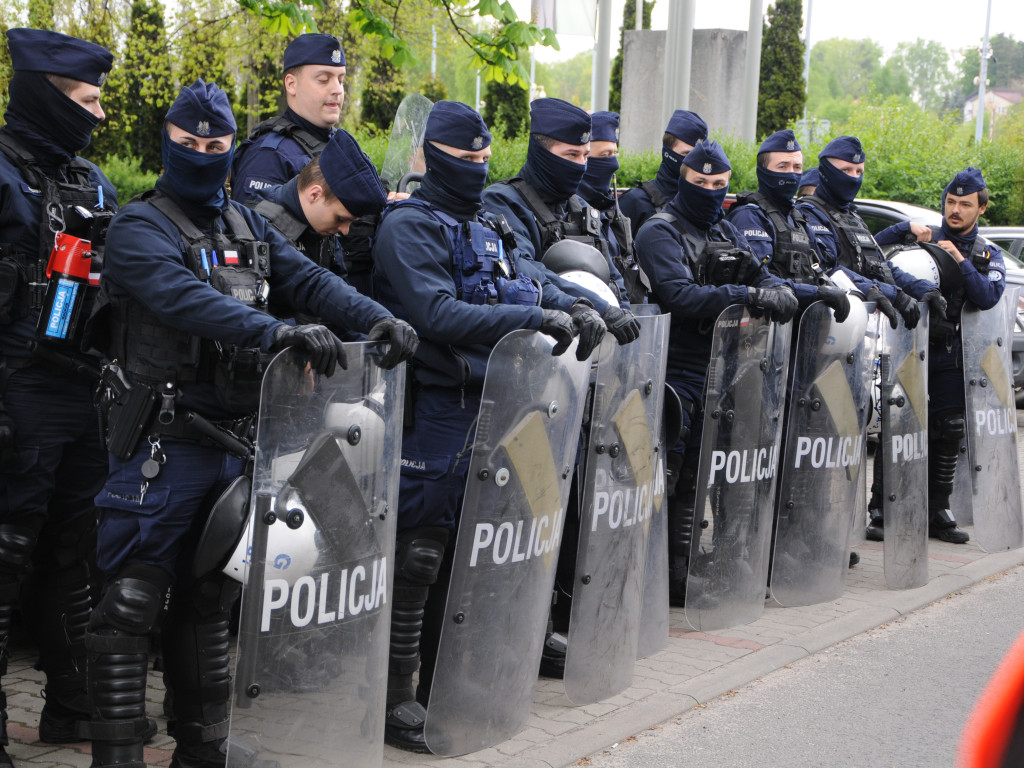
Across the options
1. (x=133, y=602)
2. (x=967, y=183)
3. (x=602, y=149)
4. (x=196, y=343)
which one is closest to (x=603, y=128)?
(x=602, y=149)

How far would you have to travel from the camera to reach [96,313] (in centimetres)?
348

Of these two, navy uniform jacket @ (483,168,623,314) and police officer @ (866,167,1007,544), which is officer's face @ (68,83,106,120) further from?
police officer @ (866,167,1007,544)

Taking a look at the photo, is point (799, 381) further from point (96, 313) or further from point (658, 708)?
point (96, 313)

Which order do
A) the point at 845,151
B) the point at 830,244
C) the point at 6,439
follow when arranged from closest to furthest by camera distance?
the point at 6,439, the point at 830,244, the point at 845,151

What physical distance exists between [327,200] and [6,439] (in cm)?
130

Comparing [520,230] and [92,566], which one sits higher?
[520,230]

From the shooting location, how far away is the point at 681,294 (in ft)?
17.9

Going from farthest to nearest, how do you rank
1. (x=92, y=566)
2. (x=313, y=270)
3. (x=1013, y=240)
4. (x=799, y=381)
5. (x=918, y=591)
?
(x=1013, y=240) → (x=918, y=591) → (x=799, y=381) → (x=92, y=566) → (x=313, y=270)

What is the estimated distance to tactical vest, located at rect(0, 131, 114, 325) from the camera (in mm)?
3766

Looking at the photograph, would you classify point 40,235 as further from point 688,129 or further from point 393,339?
point 688,129

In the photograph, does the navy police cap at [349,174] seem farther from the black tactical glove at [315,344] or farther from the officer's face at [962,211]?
the officer's face at [962,211]

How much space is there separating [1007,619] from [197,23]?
56.2 ft

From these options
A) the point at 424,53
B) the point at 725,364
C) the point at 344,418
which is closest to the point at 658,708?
the point at 725,364

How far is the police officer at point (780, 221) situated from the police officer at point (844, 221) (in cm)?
22
